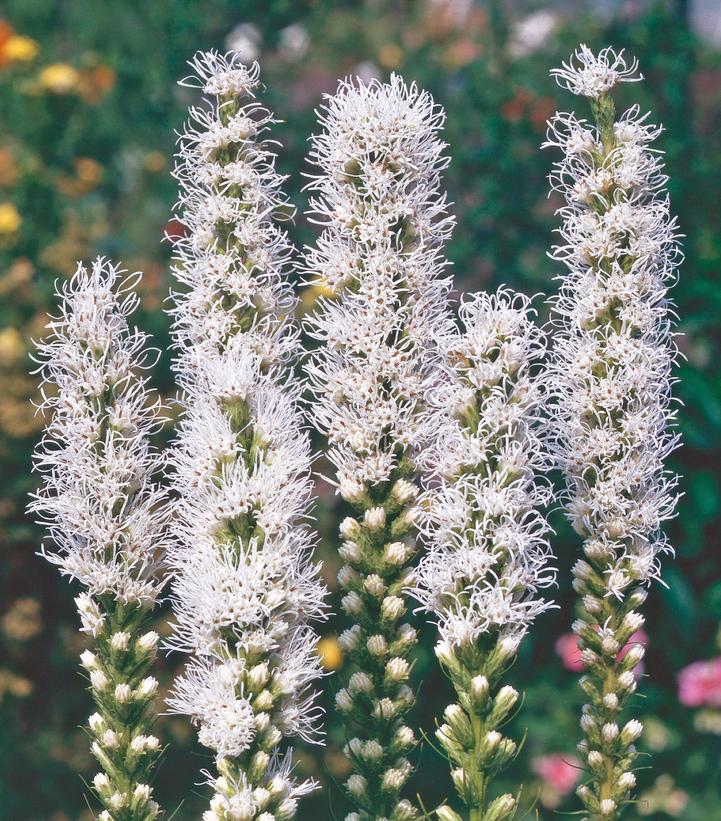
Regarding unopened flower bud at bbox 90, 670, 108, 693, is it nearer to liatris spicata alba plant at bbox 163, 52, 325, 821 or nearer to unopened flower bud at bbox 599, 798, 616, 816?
liatris spicata alba plant at bbox 163, 52, 325, 821

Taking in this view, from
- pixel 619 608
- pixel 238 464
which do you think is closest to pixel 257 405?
pixel 238 464

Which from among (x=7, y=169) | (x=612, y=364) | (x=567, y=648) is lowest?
(x=567, y=648)

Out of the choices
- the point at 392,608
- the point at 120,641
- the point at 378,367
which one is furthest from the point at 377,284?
the point at 120,641

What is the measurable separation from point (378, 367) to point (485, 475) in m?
0.31

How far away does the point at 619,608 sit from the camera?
9.78ft

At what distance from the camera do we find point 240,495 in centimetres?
252

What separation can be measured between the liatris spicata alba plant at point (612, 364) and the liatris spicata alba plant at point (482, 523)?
0.36 feet

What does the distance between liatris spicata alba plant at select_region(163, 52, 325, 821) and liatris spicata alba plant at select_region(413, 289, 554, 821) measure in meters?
0.29

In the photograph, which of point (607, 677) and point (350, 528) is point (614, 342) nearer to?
point (350, 528)

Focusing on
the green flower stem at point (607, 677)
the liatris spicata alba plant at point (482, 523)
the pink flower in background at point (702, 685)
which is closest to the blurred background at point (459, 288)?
the pink flower in background at point (702, 685)

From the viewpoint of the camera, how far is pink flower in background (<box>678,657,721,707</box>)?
20.4 feet

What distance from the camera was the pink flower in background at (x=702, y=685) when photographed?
6219 millimetres

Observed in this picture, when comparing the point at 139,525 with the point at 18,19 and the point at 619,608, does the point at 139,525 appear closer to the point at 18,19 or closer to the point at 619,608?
the point at 619,608

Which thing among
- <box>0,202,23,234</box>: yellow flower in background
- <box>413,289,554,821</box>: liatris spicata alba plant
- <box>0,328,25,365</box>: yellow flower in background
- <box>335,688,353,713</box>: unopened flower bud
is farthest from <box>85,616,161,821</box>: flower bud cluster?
<box>0,202,23,234</box>: yellow flower in background
